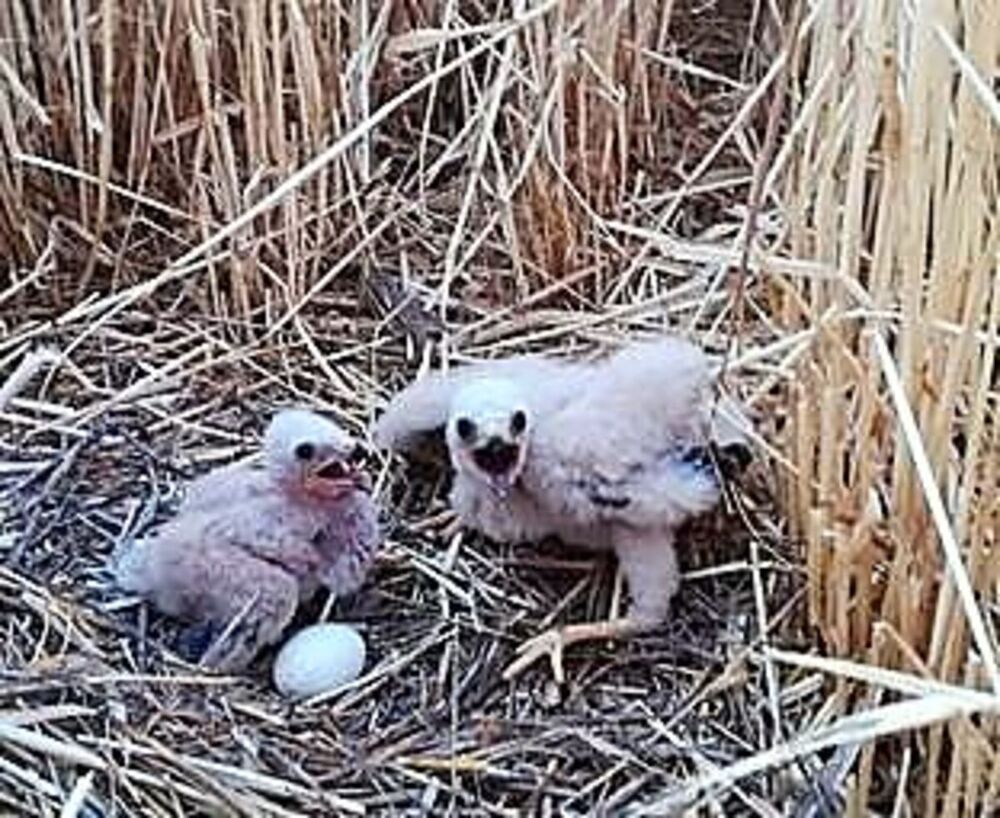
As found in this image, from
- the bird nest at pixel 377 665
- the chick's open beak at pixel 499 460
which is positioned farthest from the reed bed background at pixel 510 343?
the chick's open beak at pixel 499 460

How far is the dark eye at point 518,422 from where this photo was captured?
1667mm

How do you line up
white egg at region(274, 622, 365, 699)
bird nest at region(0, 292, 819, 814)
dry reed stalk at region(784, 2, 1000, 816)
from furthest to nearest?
1. white egg at region(274, 622, 365, 699)
2. bird nest at region(0, 292, 819, 814)
3. dry reed stalk at region(784, 2, 1000, 816)

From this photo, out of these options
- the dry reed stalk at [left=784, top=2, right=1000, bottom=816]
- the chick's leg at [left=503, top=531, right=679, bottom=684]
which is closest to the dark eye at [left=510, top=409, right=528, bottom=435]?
the chick's leg at [left=503, top=531, right=679, bottom=684]

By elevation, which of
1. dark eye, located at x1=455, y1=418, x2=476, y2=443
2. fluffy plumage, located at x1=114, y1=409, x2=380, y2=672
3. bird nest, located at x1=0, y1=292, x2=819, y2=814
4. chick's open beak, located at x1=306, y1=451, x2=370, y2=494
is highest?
dark eye, located at x1=455, y1=418, x2=476, y2=443

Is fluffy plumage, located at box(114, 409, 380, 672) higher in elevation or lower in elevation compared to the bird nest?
higher

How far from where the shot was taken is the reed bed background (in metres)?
1.41

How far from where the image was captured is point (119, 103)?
211cm

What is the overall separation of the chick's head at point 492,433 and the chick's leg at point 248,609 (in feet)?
0.53

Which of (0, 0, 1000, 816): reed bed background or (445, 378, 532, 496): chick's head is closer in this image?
(0, 0, 1000, 816): reed bed background

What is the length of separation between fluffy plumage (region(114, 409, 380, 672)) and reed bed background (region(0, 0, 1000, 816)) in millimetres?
36

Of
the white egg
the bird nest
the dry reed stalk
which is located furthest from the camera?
the white egg

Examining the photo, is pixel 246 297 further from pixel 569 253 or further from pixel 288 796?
pixel 288 796

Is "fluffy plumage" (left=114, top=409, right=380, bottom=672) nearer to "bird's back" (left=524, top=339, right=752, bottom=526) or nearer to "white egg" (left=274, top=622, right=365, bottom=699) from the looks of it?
"white egg" (left=274, top=622, right=365, bottom=699)

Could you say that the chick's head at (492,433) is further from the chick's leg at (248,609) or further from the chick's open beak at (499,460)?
the chick's leg at (248,609)
